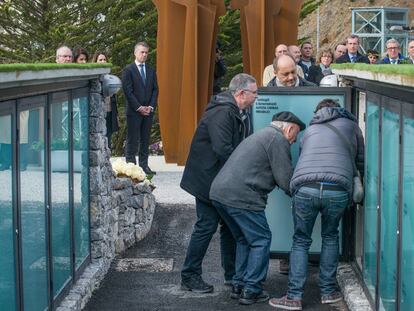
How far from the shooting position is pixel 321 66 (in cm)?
1410

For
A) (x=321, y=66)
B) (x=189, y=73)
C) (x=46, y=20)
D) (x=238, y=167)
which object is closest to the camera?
(x=238, y=167)

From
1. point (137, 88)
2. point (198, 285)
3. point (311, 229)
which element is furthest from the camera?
point (137, 88)

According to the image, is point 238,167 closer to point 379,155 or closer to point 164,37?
point 379,155

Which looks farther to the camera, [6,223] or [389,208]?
[389,208]

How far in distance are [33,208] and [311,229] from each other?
248 centimetres

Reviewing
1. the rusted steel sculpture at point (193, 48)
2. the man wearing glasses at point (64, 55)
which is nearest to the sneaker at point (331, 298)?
the man wearing glasses at point (64, 55)

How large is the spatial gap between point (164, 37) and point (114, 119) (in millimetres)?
1837

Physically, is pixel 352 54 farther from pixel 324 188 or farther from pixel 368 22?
pixel 368 22

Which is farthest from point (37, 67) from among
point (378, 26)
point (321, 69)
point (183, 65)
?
point (378, 26)

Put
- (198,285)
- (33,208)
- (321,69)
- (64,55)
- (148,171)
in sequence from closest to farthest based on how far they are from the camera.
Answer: (33,208) → (198,285) → (64,55) → (321,69) → (148,171)

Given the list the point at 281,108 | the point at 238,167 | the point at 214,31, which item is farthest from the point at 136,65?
the point at 238,167

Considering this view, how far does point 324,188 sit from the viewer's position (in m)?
7.96

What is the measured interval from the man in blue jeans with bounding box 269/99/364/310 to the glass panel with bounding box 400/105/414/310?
1.72m

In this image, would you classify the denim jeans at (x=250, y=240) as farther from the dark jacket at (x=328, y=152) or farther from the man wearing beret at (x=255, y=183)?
the dark jacket at (x=328, y=152)
